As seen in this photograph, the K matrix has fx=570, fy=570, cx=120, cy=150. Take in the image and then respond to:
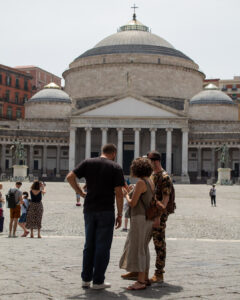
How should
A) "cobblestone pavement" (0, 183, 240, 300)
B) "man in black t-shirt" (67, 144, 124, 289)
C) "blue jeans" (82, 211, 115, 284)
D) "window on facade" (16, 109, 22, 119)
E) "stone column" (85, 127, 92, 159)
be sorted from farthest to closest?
"window on facade" (16, 109, 22, 119) < "stone column" (85, 127, 92, 159) < "man in black t-shirt" (67, 144, 124, 289) < "blue jeans" (82, 211, 115, 284) < "cobblestone pavement" (0, 183, 240, 300)

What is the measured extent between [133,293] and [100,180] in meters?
1.67

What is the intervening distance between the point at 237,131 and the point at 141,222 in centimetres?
6867

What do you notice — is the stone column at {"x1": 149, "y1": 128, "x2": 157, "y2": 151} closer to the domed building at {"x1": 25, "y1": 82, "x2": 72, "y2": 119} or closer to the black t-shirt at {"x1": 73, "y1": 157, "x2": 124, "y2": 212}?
the domed building at {"x1": 25, "y1": 82, "x2": 72, "y2": 119}

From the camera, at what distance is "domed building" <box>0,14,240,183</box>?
237ft

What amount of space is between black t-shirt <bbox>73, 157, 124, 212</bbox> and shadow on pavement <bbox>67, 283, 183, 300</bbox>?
3.99 ft

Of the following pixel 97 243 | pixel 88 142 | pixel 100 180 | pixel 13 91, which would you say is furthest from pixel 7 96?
pixel 97 243

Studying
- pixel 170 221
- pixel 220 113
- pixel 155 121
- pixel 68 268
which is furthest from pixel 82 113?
pixel 68 268

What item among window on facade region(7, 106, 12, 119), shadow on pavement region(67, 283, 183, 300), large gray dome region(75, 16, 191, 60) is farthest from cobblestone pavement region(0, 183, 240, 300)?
window on facade region(7, 106, 12, 119)

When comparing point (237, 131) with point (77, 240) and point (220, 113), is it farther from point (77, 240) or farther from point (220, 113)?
point (77, 240)

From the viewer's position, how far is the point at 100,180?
27.3ft

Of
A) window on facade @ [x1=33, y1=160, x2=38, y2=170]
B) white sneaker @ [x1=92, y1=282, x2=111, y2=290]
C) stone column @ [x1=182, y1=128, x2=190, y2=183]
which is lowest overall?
white sneaker @ [x1=92, y1=282, x2=111, y2=290]

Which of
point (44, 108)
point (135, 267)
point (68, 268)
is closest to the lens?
point (135, 267)

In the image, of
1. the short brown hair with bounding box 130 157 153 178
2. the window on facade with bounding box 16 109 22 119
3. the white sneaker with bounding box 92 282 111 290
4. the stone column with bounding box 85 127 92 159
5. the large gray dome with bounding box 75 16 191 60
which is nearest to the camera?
the white sneaker with bounding box 92 282 111 290

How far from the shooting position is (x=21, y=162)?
68750 mm
